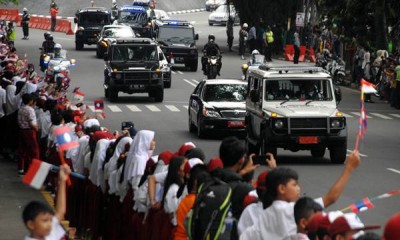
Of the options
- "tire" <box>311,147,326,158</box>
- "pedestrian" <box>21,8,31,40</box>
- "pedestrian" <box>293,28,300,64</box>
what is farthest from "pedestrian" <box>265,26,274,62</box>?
"tire" <box>311,147,326,158</box>

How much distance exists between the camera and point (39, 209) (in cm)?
1006

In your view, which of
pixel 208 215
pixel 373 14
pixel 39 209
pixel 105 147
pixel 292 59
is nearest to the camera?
pixel 39 209

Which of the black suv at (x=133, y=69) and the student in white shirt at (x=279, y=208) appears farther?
the black suv at (x=133, y=69)

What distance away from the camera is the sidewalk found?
1850 cm

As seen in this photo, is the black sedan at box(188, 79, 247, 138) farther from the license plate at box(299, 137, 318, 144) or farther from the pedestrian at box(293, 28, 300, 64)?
the pedestrian at box(293, 28, 300, 64)

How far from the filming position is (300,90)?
91.4ft

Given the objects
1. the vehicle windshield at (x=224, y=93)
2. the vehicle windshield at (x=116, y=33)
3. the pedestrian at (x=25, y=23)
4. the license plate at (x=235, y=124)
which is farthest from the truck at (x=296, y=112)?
the pedestrian at (x=25, y=23)

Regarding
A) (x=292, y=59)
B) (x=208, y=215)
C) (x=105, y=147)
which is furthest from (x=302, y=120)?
(x=292, y=59)

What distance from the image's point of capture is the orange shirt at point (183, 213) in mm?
12297

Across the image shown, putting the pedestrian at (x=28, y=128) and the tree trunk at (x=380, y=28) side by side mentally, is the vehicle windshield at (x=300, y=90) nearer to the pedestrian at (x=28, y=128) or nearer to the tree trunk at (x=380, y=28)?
the pedestrian at (x=28, y=128)

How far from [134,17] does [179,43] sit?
16.6m

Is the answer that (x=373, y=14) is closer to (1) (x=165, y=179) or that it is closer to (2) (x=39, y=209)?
(1) (x=165, y=179)

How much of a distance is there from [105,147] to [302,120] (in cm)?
1068

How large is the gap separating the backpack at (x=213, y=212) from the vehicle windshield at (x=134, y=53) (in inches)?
1284
